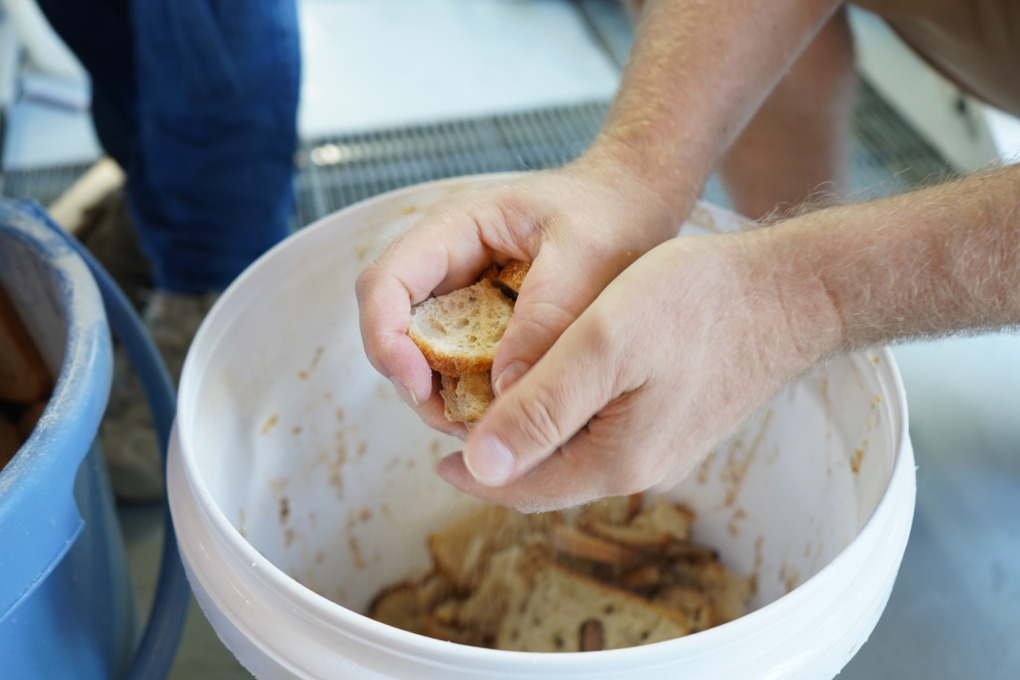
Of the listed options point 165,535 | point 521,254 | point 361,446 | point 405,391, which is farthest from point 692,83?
point 165,535

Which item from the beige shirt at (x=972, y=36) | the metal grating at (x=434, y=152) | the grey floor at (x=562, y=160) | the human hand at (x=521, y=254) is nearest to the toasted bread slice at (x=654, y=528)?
the grey floor at (x=562, y=160)

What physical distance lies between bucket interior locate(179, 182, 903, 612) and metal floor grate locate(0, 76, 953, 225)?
A: 524 mm

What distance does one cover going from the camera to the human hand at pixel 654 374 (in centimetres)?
48

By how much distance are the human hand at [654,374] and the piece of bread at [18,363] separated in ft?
1.32

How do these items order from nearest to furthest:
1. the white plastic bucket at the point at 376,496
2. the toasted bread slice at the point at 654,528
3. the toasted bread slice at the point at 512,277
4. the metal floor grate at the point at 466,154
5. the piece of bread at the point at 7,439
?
1. the white plastic bucket at the point at 376,496
2. the toasted bread slice at the point at 512,277
3. the piece of bread at the point at 7,439
4. the toasted bread slice at the point at 654,528
5. the metal floor grate at the point at 466,154

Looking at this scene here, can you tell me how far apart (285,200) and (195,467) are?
0.57 m

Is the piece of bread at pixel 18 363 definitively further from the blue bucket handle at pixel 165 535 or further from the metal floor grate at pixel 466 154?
the metal floor grate at pixel 466 154

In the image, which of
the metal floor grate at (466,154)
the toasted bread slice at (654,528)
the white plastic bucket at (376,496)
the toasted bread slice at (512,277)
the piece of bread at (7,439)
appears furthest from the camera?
the metal floor grate at (466,154)

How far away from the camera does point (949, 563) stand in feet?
3.07

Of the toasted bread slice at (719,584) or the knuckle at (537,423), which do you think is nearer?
the knuckle at (537,423)

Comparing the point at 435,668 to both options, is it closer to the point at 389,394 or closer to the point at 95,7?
the point at 389,394

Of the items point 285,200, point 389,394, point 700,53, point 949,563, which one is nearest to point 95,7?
point 285,200

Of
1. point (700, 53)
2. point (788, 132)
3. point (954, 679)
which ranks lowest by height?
point (954, 679)

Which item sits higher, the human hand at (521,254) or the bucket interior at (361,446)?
the human hand at (521,254)
